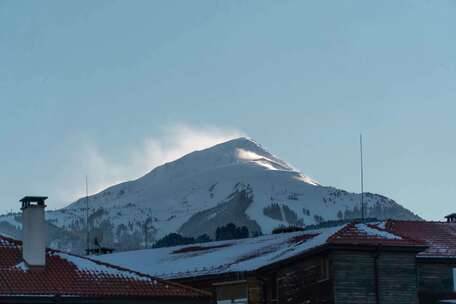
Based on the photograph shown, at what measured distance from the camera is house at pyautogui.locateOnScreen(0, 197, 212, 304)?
4259 centimetres

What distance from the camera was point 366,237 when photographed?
51750 millimetres

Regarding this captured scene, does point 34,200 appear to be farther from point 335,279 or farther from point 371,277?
point 371,277

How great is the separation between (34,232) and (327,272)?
13163mm

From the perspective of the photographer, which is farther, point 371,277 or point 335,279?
point 371,277

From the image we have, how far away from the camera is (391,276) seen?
51.8 m

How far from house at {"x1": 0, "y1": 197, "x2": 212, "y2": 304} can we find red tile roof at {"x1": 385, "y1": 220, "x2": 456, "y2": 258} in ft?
53.8

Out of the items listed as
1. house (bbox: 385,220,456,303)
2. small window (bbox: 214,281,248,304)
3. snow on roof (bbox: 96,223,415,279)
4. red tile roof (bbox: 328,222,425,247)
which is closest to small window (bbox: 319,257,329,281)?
snow on roof (bbox: 96,223,415,279)

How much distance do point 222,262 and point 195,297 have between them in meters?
11.7

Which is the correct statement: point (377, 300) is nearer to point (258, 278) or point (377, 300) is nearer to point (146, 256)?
point (258, 278)

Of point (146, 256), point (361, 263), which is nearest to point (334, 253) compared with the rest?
point (361, 263)

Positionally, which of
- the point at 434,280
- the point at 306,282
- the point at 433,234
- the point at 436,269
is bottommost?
the point at 306,282

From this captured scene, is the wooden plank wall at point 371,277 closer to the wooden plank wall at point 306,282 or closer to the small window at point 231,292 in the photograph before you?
the wooden plank wall at point 306,282

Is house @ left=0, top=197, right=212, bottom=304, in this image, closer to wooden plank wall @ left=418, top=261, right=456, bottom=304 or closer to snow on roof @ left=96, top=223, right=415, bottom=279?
snow on roof @ left=96, top=223, right=415, bottom=279

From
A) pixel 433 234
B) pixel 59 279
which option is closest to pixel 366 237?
pixel 433 234
